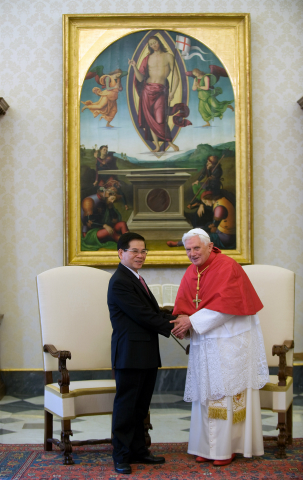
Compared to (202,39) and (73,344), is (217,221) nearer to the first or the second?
(202,39)

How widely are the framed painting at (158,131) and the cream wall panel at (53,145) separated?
19 cm

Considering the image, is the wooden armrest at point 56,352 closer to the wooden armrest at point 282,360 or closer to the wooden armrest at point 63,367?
the wooden armrest at point 63,367

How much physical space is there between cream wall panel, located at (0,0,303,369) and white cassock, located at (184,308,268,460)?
2609 mm

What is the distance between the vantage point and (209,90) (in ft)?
21.9

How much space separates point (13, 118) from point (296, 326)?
4460 millimetres

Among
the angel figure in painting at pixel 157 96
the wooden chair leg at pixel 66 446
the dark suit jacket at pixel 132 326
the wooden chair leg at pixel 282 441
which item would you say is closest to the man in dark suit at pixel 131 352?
the dark suit jacket at pixel 132 326

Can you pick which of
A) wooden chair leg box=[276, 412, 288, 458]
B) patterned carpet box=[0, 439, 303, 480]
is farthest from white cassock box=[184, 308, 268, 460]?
wooden chair leg box=[276, 412, 288, 458]

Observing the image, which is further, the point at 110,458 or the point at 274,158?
the point at 274,158

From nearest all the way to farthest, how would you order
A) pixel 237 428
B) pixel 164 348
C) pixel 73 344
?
pixel 237 428 → pixel 73 344 → pixel 164 348

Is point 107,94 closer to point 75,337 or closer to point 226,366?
point 75,337

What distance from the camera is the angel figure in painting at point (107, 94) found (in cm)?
665

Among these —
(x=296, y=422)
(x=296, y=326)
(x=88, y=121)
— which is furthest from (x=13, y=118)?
(x=296, y=422)

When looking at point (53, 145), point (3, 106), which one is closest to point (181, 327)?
point (53, 145)

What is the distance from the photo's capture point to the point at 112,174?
6617 mm
